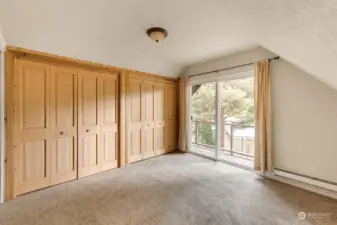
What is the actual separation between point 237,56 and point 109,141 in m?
3.21

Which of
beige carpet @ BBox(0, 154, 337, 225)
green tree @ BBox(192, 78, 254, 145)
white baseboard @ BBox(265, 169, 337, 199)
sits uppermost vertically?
green tree @ BBox(192, 78, 254, 145)

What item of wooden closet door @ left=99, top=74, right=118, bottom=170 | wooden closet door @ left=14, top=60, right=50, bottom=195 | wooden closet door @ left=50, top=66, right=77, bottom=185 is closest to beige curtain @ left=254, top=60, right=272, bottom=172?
wooden closet door @ left=99, top=74, right=118, bottom=170

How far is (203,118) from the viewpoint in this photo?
537cm

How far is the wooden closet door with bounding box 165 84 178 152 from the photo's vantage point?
4980 mm

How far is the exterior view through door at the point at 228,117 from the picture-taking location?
185 inches

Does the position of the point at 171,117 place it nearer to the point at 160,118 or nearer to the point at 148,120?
the point at 160,118

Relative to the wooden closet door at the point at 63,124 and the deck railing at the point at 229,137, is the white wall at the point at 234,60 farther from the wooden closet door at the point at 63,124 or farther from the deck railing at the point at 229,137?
the wooden closet door at the point at 63,124

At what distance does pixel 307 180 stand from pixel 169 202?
2.18m

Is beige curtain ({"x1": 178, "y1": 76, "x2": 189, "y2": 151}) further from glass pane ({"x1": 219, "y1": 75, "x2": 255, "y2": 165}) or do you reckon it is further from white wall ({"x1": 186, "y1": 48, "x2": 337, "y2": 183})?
white wall ({"x1": 186, "y1": 48, "x2": 337, "y2": 183})

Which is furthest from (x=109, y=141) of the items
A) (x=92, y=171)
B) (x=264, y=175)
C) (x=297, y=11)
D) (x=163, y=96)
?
(x=297, y=11)

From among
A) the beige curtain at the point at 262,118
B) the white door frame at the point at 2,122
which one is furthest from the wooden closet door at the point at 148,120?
the white door frame at the point at 2,122

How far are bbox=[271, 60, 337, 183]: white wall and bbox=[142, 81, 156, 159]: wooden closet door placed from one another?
8.84ft

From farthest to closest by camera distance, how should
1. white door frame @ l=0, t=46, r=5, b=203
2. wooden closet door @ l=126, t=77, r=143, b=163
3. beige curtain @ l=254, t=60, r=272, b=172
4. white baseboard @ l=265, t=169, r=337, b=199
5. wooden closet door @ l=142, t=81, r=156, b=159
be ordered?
wooden closet door @ l=142, t=81, r=156, b=159 → wooden closet door @ l=126, t=77, r=143, b=163 → beige curtain @ l=254, t=60, r=272, b=172 → white baseboard @ l=265, t=169, r=337, b=199 → white door frame @ l=0, t=46, r=5, b=203

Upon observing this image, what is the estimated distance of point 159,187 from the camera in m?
2.85
